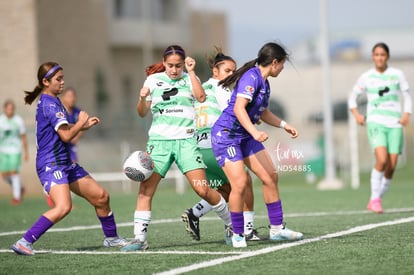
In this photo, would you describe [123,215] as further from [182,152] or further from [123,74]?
[123,74]

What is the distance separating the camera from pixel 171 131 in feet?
33.3

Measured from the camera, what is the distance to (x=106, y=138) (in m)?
38.3

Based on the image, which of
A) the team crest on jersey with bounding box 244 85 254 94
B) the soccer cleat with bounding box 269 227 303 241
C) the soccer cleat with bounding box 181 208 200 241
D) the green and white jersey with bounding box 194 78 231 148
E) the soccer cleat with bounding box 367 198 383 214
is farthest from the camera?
the soccer cleat with bounding box 367 198 383 214

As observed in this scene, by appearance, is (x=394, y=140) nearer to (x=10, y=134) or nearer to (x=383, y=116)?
(x=383, y=116)

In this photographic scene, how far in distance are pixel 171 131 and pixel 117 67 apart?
36.3 m

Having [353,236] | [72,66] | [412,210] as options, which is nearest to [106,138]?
[72,66]

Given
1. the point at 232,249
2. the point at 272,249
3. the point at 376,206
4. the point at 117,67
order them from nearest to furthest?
the point at 272,249, the point at 232,249, the point at 376,206, the point at 117,67

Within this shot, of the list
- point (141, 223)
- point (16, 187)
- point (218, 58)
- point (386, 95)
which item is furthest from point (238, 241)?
point (16, 187)

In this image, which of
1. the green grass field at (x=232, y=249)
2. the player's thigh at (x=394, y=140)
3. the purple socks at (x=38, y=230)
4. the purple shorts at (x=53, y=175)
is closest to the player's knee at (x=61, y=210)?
the purple socks at (x=38, y=230)

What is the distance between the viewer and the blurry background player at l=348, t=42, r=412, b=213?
14234mm

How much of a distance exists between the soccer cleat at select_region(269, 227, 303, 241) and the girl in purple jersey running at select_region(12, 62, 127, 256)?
1809 millimetres

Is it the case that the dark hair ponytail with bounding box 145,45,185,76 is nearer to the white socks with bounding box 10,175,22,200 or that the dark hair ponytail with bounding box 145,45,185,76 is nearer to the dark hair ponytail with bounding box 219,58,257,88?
the dark hair ponytail with bounding box 219,58,257,88

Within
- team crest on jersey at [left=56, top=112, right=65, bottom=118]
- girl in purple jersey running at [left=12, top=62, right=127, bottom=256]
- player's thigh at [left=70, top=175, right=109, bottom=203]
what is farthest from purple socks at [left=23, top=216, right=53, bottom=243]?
team crest on jersey at [left=56, top=112, right=65, bottom=118]

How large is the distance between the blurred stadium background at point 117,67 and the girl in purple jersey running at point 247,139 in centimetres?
1861
